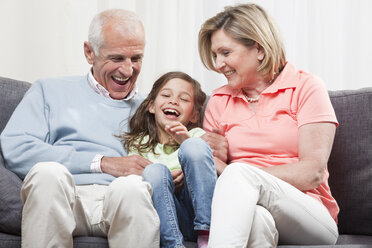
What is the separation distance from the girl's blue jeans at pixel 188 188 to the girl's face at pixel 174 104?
0.40m

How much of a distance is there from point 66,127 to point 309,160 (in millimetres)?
873

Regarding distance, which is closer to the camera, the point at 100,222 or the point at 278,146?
the point at 100,222

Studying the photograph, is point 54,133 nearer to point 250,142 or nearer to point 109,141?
point 109,141

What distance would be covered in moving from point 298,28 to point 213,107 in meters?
1.16

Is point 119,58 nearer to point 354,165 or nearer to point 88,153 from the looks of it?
point 88,153

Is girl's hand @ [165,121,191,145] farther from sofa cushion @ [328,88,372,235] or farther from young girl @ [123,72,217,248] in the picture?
sofa cushion @ [328,88,372,235]

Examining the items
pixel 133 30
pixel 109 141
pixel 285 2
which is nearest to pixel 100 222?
pixel 109 141

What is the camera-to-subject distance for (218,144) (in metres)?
1.89

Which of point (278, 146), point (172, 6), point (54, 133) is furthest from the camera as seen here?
point (172, 6)

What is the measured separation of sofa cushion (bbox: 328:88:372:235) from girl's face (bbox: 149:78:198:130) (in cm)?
56

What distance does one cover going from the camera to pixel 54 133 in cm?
197

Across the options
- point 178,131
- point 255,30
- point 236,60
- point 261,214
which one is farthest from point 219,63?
point 261,214

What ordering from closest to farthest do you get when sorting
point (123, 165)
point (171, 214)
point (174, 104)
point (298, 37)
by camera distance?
point (171, 214) → point (123, 165) → point (174, 104) → point (298, 37)

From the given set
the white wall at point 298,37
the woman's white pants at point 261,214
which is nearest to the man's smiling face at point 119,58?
the woman's white pants at point 261,214
